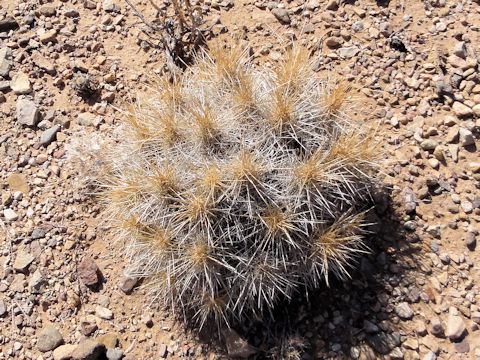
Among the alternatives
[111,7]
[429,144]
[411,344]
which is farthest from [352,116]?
[111,7]

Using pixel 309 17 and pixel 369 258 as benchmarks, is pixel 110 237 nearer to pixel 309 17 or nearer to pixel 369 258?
pixel 369 258

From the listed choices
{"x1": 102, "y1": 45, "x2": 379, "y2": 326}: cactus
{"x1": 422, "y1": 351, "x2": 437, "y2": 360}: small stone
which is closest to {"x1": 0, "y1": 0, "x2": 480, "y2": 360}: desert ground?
{"x1": 422, "y1": 351, "x2": 437, "y2": 360}: small stone

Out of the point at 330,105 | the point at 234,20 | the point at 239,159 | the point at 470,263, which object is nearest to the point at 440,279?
the point at 470,263

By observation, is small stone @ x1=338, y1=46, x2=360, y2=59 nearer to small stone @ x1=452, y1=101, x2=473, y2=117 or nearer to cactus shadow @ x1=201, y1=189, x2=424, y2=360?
small stone @ x1=452, y1=101, x2=473, y2=117

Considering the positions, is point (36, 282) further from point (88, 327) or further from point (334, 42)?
point (334, 42)

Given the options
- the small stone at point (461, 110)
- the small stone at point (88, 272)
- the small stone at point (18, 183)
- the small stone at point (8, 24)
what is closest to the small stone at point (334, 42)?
the small stone at point (461, 110)

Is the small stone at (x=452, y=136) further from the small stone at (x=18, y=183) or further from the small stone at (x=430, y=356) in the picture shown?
the small stone at (x=18, y=183)
